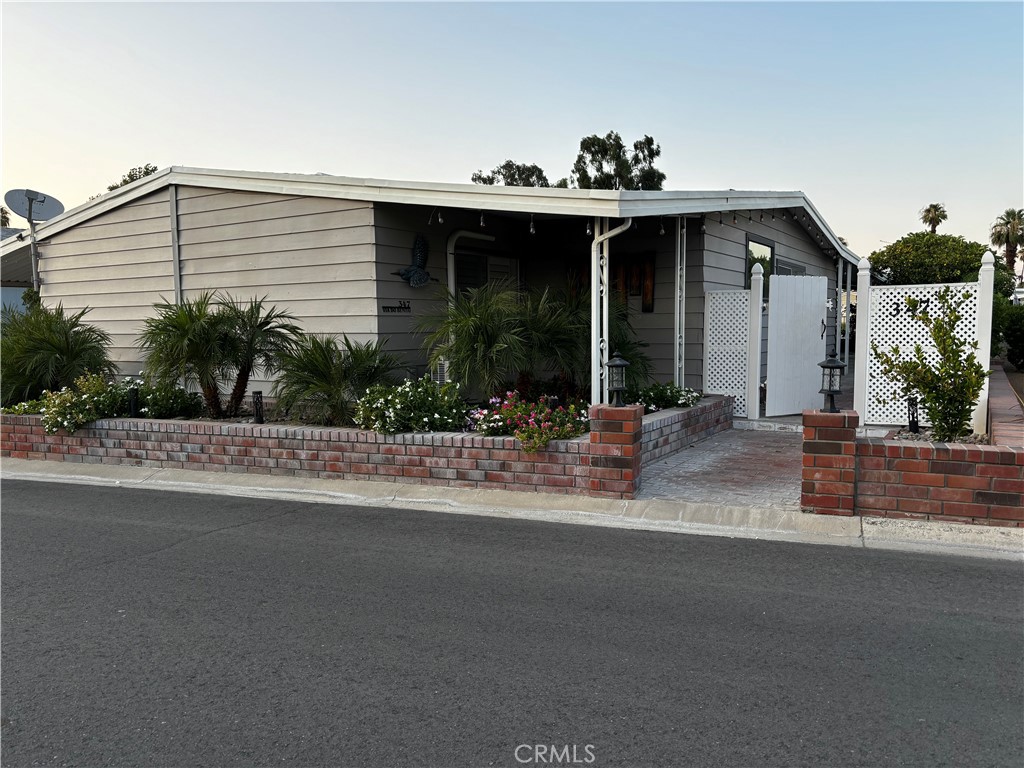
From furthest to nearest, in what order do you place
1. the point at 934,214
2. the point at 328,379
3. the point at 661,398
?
1. the point at 934,214
2. the point at 661,398
3. the point at 328,379

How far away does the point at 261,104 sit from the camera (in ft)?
39.1

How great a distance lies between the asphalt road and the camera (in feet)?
9.74

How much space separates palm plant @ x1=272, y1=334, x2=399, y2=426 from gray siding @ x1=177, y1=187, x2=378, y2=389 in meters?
0.66

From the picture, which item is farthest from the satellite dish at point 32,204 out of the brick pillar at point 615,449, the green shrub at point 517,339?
the brick pillar at point 615,449

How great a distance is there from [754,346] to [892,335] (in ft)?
5.83

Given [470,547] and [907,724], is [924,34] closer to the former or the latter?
[470,547]

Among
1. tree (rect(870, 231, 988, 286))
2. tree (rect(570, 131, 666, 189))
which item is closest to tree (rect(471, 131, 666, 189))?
tree (rect(570, 131, 666, 189))

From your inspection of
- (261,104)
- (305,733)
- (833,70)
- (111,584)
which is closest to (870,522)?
(305,733)

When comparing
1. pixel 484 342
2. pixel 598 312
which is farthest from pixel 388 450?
pixel 598 312

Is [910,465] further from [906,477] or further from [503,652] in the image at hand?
[503,652]

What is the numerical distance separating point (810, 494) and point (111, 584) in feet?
17.1

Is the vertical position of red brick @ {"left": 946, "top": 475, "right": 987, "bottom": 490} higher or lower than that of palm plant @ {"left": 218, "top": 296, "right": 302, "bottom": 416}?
lower

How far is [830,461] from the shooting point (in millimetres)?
6012

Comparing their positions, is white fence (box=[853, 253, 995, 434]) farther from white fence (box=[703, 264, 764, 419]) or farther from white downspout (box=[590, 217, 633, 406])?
white downspout (box=[590, 217, 633, 406])
